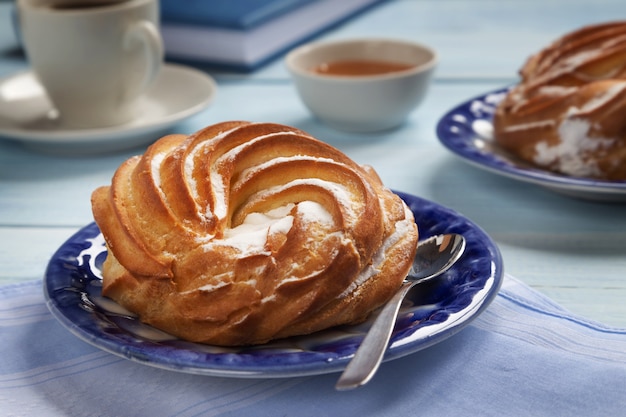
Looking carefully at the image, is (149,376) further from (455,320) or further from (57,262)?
(455,320)

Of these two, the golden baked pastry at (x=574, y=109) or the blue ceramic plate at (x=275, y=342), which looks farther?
the golden baked pastry at (x=574, y=109)

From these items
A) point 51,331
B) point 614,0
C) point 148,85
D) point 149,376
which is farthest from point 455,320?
point 614,0

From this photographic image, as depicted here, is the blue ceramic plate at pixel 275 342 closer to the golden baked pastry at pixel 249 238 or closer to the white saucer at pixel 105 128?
the golden baked pastry at pixel 249 238

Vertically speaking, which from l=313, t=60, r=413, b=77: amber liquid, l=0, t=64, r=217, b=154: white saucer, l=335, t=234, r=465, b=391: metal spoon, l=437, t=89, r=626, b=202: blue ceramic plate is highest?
l=335, t=234, r=465, b=391: metal spoon

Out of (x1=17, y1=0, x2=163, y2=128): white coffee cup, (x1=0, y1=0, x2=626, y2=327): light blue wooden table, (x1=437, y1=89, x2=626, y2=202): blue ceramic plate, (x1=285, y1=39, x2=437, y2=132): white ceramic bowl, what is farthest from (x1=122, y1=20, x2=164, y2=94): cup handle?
(x1=437, y1=89, x2=626, y2=202): blue ceramic plate

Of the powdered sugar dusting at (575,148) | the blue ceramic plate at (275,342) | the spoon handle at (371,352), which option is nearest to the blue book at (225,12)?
the powdered sugar dusting at (575,148)

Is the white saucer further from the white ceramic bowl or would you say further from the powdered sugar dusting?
the powdered sugar dusting
